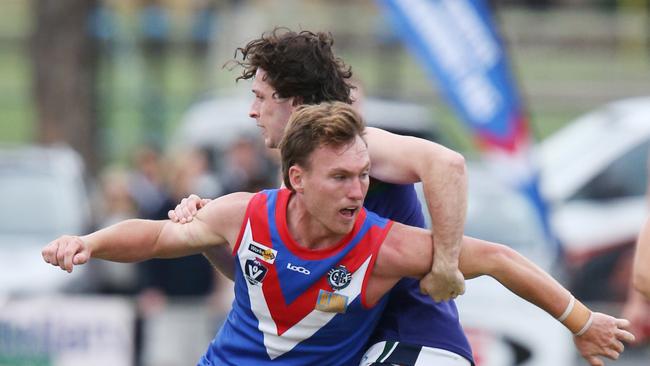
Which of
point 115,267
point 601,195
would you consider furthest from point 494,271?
point 601,195

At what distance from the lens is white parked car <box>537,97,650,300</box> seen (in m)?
13.2

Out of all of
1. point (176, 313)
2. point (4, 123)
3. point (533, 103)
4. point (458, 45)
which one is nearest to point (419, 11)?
point (458, 45)

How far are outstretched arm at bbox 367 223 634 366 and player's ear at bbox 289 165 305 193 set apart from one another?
0.35 meters

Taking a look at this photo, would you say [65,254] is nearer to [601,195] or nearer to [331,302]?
[331,302]

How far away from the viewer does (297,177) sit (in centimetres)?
500

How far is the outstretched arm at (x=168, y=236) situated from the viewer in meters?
5.10

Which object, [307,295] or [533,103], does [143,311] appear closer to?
[307,295]

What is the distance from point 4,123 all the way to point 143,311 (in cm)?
1598

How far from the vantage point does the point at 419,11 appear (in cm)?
1184

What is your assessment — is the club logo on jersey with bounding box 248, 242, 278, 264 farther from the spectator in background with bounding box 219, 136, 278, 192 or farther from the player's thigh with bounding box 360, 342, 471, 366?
the spectator in background with bounding box 219, 136, 278, 192

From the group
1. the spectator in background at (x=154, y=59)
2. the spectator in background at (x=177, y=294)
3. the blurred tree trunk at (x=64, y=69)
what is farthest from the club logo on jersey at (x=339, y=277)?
the spectator in background at (x=154, y=59)

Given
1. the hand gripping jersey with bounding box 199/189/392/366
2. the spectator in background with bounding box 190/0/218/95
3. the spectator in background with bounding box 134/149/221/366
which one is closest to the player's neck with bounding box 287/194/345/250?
the hand gripping jersey with bounding box 199/189/392/366

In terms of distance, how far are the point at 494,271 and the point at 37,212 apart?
8228 millimetres

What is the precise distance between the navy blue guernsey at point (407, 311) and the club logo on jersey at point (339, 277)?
1.14 ft
